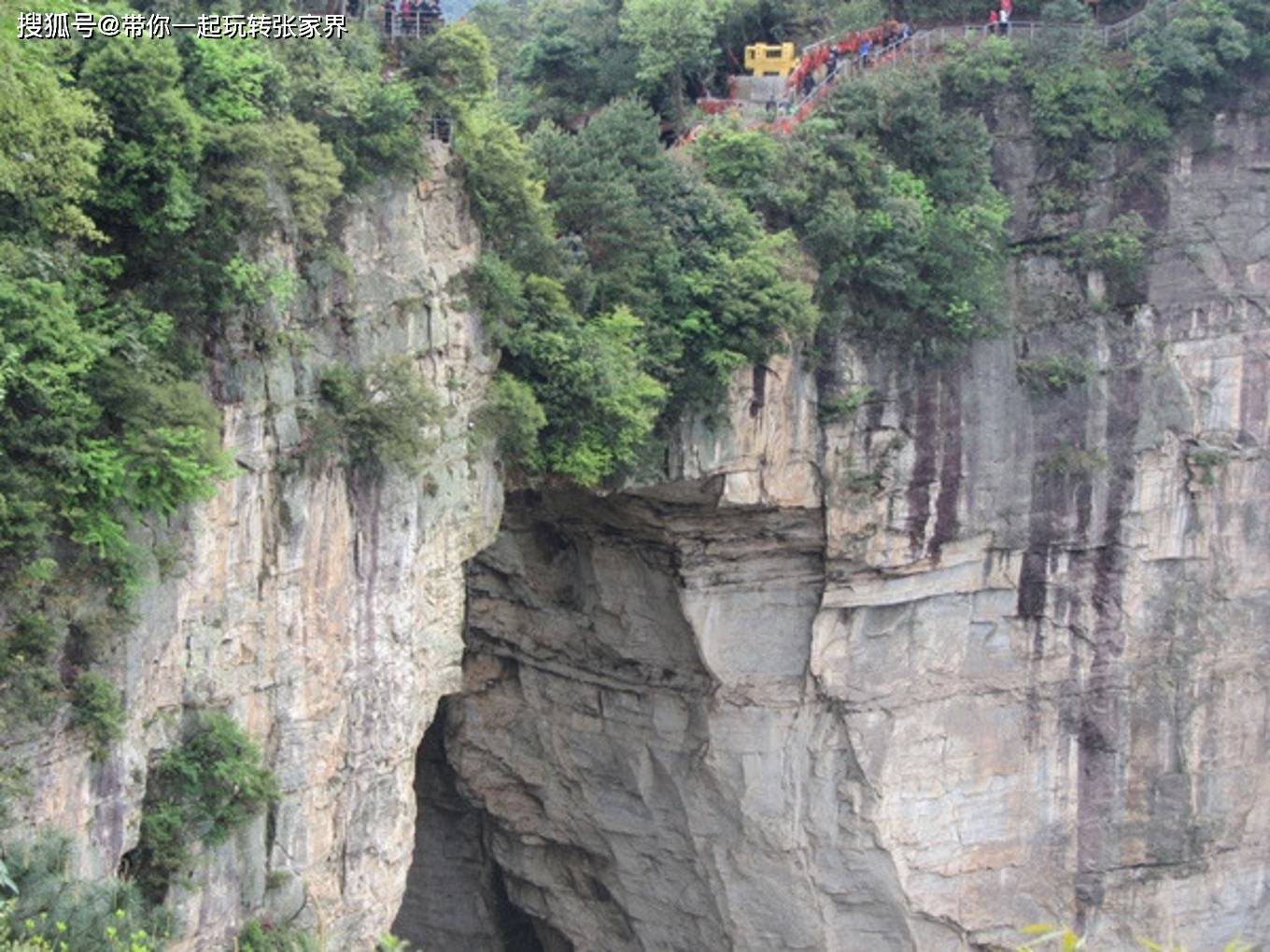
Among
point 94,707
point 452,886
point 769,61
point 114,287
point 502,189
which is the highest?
point 769,61

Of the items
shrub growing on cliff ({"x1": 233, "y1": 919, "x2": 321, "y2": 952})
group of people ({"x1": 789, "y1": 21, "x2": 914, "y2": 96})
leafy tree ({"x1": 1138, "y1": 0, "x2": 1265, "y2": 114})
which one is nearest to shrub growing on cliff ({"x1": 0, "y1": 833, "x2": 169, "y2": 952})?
shrub growing on cliff ({"x1": 233, "y1": 919, "x2": 321, "y2": 952})

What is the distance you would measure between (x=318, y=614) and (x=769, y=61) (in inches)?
336

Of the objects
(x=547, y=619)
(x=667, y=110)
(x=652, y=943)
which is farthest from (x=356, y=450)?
(x=652, y=943)

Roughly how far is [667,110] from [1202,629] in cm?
766

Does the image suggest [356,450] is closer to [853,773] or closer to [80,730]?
[80,730]

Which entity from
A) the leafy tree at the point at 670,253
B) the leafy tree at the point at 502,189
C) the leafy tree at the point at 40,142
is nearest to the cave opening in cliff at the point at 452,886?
the leafy tree at the point at 670,253

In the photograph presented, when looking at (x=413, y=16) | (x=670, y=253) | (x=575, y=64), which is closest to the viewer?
(x=413, y=16)

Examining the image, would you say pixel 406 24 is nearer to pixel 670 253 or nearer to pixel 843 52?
pixel 670 253

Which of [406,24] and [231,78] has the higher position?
[406,24]

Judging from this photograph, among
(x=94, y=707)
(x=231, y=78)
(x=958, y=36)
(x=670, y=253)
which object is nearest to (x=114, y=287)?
(x=231, y=78)

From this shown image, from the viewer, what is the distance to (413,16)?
1493 cm

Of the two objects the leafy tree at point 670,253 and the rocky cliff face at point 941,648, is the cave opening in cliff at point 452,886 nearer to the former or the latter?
the rocky cliff face at point 941,648

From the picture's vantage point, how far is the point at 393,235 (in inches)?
559

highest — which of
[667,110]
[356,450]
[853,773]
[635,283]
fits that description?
[667,110]
